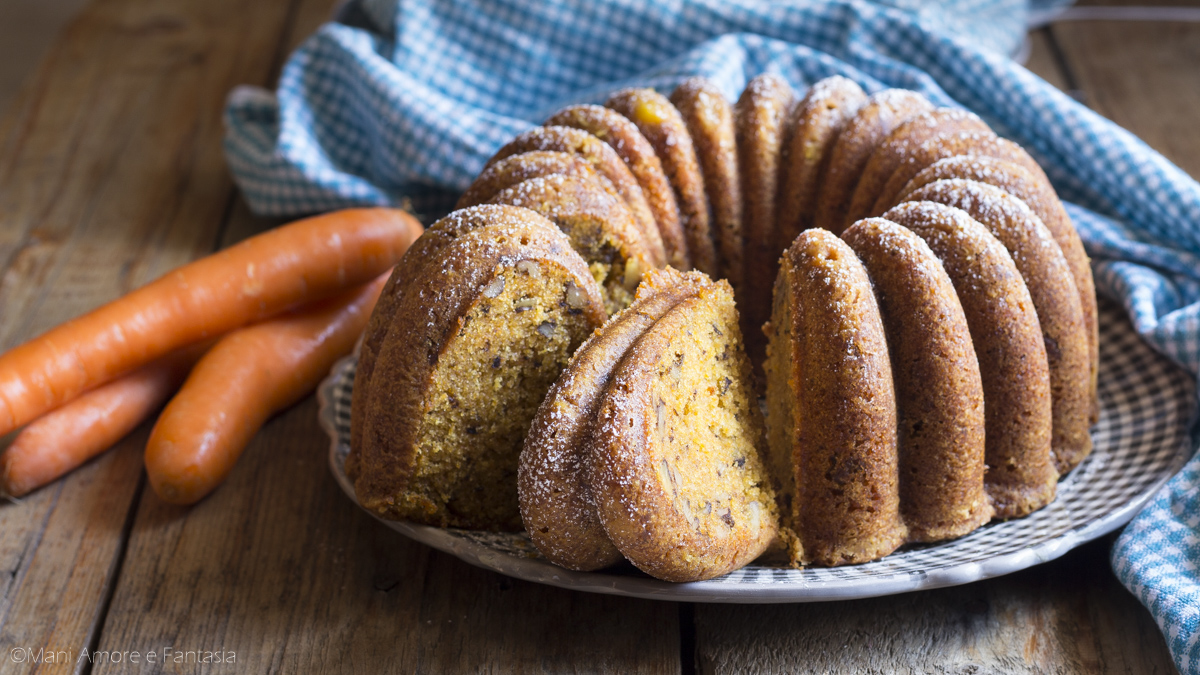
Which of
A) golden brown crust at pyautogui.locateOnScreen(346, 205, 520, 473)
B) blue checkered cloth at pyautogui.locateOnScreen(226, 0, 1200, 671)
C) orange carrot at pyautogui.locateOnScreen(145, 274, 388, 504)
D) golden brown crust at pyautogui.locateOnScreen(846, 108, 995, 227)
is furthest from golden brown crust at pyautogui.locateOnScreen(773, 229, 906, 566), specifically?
orange carrot at pyautogui.locateOnScreen(145, 274, 388, 504)

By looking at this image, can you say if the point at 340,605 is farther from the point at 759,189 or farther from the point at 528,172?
the point at 759,189

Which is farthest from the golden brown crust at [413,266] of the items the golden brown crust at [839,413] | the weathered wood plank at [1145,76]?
the weathered wood plank at [1145,76]

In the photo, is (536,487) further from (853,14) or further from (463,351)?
(853,14)

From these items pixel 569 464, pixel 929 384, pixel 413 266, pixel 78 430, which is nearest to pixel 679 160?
pixel 413 266

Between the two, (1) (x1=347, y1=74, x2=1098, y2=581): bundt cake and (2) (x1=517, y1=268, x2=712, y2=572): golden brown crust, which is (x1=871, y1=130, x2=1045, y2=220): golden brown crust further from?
(2) (x1=517, y1=268, x2=712, y2=572): golden brown crust

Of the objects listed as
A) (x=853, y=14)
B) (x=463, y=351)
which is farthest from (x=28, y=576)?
(x=853, y=14)

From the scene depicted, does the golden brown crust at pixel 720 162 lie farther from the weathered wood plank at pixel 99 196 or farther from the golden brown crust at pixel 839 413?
the weathered wood plank at pixel 99 196
